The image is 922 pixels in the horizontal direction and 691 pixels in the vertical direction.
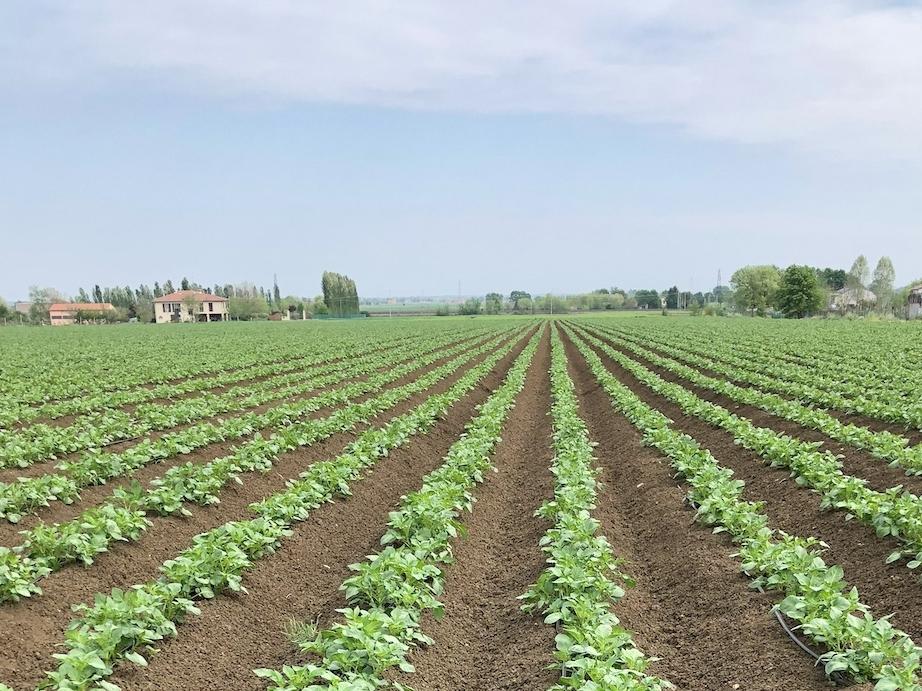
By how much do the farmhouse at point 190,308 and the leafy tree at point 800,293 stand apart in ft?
394

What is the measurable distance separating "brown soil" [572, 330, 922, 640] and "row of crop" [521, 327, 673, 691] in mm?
2165

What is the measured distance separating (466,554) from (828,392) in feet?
42.6

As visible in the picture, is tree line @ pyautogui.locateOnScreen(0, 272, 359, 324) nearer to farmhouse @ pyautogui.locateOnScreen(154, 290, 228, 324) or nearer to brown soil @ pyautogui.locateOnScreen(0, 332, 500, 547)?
farmhouse @ pyautogui.locateOnScreen(154, 290, 228, 324)

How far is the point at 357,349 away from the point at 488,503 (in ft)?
91.4

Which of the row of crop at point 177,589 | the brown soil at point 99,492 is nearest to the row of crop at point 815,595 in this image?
the row of crop at point 177,589

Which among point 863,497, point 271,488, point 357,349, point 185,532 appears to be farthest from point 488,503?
point 357,349

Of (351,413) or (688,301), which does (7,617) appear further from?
(688,301)

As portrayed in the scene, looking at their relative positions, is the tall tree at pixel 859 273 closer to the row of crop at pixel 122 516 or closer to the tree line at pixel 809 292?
the tree line at pixel 809 292

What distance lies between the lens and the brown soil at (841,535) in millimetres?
5184

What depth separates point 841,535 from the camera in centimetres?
667

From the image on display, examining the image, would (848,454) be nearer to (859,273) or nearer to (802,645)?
(802,645)

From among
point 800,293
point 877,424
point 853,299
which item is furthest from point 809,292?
point 877,424

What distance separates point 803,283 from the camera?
11412 centimetres

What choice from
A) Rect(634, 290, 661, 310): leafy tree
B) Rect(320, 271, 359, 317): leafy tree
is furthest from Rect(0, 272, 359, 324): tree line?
Rect(634, 290, 661, 310): leafy tree
